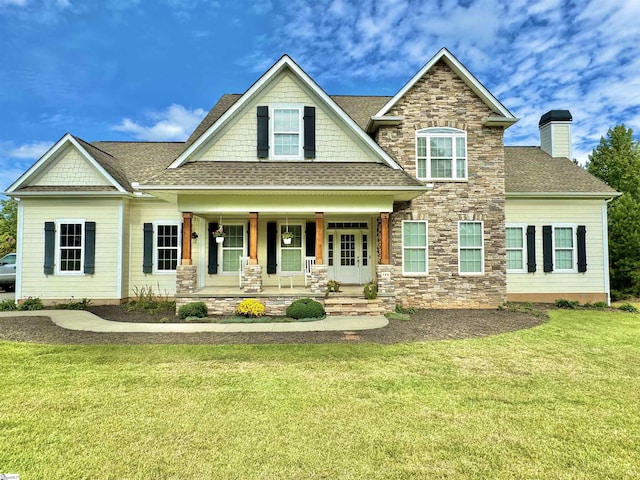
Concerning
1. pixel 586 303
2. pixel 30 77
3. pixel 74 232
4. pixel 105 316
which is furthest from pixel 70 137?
pixel 586 303

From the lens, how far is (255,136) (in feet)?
40.5

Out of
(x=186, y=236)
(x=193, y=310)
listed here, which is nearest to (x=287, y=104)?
(x=186, y=236)

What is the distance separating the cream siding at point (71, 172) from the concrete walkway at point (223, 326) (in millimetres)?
5560

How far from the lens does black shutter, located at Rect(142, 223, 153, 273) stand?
13789 mm

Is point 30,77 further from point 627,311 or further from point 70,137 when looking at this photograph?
point 627,311

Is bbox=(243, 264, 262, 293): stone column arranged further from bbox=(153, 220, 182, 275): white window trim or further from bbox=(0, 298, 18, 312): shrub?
bbox=(0, 298, 18, 312): shrub

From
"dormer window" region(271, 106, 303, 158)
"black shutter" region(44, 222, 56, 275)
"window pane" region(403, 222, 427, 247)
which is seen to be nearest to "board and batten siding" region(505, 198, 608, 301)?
"window pane" region(403, 222, 427, 247)

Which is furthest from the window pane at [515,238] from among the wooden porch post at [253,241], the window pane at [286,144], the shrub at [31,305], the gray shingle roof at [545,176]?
the shrub at [31,305]

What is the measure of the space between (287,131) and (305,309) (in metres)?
6.44

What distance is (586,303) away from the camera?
14.1 meters

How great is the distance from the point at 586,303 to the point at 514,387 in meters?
11.9

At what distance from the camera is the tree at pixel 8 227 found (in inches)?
1078

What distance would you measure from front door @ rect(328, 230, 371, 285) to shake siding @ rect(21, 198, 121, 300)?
8.64 m

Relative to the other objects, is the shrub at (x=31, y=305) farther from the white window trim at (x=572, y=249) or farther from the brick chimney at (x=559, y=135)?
the brick chimney at (x=559, y=135)
